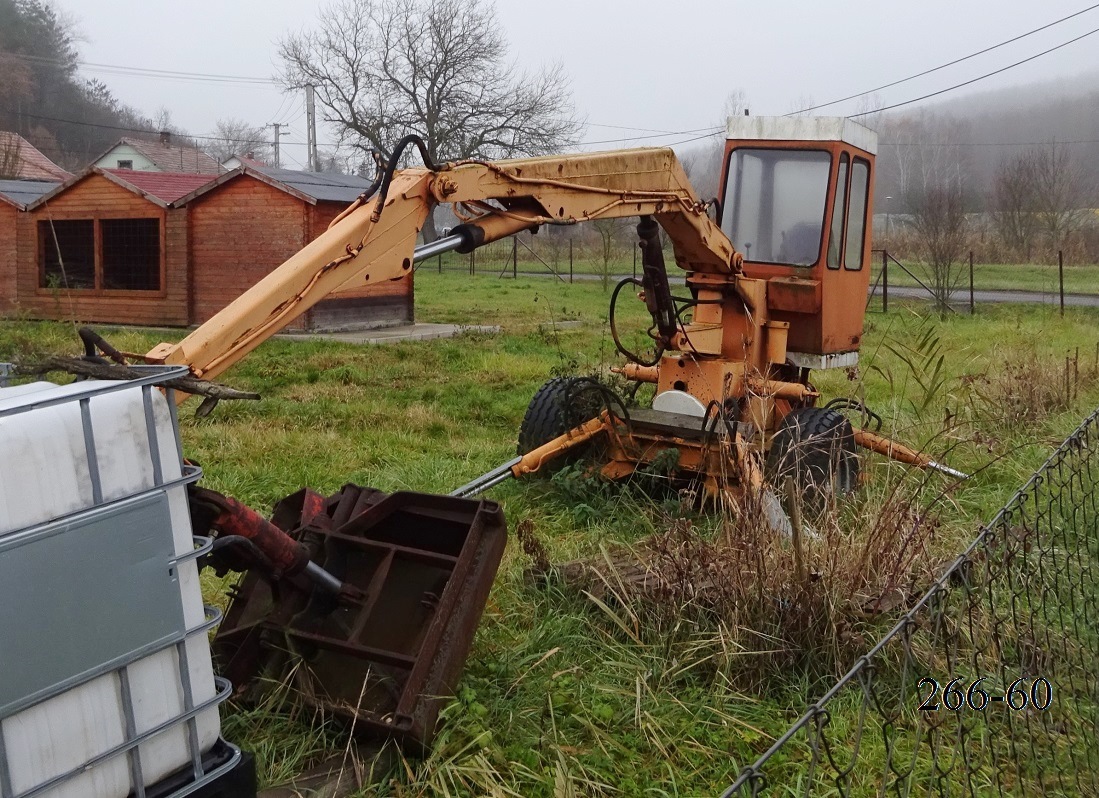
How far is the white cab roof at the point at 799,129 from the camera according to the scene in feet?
23.1

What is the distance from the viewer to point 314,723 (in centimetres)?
336

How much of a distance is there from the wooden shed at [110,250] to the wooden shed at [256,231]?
338 millimetres

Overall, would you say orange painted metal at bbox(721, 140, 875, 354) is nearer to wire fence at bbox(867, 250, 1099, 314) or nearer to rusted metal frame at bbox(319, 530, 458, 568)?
rusted metal frame at bbox(319, 530, 458, 568)

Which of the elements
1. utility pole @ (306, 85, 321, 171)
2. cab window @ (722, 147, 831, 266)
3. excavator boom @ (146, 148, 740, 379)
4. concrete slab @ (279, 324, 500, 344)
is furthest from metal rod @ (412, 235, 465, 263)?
utility pole @ (306, 85, 321, 171)

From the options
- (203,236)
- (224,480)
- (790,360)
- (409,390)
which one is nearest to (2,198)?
(203,236)

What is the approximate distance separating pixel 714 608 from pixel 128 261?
15544 millimetres

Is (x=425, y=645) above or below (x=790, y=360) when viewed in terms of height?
below

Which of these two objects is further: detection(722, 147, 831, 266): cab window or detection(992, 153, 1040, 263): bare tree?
detection(992, 153, 1040, 263): bare tree

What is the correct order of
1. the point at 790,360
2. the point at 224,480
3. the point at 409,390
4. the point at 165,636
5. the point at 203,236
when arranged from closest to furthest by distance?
1. the point at 165,636
2. the point at 224,480
3. the point at 790,360
4. the point at 409,390
5. the point at 203,236

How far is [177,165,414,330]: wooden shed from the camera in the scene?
16016 millimetres

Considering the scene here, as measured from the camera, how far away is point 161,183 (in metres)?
18.0

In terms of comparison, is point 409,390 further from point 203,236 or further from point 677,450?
point 203,236

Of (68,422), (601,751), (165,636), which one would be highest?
(68,422)

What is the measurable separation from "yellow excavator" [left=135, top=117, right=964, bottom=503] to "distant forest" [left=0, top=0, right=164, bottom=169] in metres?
56.8
